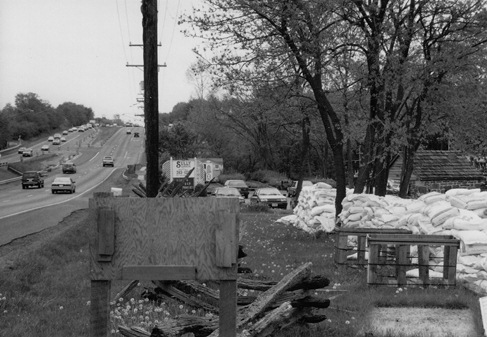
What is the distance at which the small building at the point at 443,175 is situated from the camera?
135ft

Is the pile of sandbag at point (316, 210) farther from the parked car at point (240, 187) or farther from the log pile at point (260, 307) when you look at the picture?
the parked car at point (240, 187)

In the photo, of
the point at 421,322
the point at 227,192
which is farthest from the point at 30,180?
the point at 421,322

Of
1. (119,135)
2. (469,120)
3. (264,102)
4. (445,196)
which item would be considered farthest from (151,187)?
(119,135)

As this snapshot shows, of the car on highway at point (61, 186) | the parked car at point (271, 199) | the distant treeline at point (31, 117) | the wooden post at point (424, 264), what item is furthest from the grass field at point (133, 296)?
the distant treeline at point (31, 117)

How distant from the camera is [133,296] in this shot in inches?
368

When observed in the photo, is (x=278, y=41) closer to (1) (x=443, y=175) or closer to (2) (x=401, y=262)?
(2) (x=401, y=262)

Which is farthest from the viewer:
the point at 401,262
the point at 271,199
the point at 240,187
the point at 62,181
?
the point at 62,181

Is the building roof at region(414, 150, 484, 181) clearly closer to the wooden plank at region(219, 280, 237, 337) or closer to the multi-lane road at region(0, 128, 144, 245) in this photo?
the multi-lane road at region(0, 128, 144, 245)

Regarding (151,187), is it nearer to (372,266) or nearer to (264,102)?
(372,266)

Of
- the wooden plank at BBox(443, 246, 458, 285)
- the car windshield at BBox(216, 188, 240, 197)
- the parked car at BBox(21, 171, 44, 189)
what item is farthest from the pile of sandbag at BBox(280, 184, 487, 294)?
the parked car at BBox(21, 171, 44, 189)

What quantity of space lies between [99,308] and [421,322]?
4502mm

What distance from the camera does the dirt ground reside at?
24.3 ft

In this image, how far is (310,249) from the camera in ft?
51.9

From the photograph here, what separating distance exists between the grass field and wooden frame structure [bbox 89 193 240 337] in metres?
0.55
